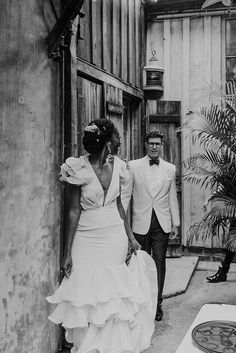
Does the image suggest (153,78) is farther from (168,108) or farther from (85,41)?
(85,41)

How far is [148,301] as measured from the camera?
373 centimetres

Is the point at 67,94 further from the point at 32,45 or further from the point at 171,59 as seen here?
the point at 171,59

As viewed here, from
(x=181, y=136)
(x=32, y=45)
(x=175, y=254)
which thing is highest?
(x=32, y=45)

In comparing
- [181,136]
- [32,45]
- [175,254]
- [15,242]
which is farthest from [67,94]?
[175,254]

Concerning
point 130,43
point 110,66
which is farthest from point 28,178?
point 130,43

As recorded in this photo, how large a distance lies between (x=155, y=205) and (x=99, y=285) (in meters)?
1.80

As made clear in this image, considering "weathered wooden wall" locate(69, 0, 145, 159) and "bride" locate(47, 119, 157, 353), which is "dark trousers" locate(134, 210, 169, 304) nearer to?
"weathered wooden wall" locate(69, 0, 145, 159)

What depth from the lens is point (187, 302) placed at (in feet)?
18.6

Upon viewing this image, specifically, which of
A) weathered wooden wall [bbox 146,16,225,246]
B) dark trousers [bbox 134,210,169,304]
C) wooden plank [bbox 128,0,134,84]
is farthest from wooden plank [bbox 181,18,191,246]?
dark trousers [bbox 134,210,169,304]

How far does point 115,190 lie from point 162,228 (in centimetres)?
161

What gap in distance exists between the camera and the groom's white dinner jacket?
5078mm

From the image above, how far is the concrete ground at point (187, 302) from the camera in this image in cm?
450

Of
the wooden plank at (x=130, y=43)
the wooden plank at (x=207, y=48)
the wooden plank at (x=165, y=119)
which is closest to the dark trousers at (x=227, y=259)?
the wooden plank at (x=165, y=119)

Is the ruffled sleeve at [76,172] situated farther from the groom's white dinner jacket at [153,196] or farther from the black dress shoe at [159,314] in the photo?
the black dress shoe at [159,314]
